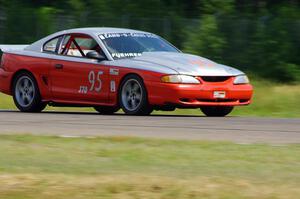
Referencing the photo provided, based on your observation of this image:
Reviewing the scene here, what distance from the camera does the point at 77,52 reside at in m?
16.2

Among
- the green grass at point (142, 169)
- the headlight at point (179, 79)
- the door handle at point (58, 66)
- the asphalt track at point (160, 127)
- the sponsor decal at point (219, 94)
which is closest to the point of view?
the green grass at point (142, 169)

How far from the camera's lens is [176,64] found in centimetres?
1498

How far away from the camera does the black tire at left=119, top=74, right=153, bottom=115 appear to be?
14992mm

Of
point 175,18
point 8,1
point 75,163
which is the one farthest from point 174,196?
point 8,1

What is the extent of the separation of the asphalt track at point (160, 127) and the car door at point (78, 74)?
0.53 metres

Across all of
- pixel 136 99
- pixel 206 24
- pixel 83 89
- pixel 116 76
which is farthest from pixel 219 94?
pixel 206 24

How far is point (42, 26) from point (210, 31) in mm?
6465

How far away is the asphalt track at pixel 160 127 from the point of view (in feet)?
38.3

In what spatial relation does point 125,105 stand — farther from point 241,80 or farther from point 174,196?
point 174,196

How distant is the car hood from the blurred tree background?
1145 centimetres

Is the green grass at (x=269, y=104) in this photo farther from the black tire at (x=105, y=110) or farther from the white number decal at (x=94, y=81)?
the white number decal at (x=94, y=81)

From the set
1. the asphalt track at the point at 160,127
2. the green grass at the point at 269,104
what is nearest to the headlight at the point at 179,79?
the asphalt track at the point at 160,127

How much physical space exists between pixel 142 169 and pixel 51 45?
8086 millimetres

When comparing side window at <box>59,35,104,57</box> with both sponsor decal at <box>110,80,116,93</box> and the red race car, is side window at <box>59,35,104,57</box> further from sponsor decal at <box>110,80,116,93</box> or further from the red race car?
sponsor decal at <box>110,80,116,93</box>
